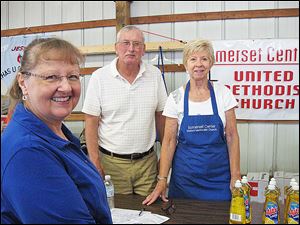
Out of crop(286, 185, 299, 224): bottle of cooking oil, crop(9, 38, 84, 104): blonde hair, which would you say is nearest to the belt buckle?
crop(286, 185, 299, 224): bottle of cooking oil

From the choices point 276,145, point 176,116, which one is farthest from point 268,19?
point 176,116

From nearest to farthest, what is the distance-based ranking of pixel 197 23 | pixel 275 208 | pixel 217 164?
1. pixel 275 208
2. pixel 217 164
3. pixel 197 23

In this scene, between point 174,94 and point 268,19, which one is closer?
point 174,94

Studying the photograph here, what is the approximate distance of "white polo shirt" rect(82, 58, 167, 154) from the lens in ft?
6.08

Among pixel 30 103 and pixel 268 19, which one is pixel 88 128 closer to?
pixel 30 103

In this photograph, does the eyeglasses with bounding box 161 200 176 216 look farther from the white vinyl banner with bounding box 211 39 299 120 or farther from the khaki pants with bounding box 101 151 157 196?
the white vinyl banner with bounding box 211 39 299 120

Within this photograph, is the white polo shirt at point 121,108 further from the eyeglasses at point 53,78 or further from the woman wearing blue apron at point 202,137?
the eyeglasses at point 53,78

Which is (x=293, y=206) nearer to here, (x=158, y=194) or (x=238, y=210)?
(x=238, y=210)

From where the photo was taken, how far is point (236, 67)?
2895 mm

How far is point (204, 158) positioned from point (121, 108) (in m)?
0.55

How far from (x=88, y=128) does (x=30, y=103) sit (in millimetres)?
1220

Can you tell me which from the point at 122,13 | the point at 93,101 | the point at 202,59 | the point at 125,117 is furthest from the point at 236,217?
the point at 122,13

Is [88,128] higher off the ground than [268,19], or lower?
lower

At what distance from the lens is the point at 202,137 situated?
164 cm
